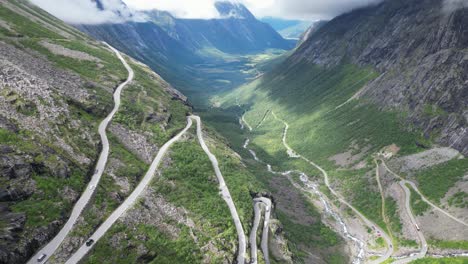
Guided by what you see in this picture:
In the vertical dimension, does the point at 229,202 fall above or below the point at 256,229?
above

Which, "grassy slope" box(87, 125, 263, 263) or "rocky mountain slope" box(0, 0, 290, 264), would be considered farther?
"grassy slope" box(87, 125, 263, 263)

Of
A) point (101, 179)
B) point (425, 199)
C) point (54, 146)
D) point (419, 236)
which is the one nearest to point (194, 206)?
point (101, 179)

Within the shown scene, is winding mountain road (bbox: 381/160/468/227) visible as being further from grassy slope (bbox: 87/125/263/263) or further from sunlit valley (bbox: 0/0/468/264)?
grassy slope (bbox: 87/125/263/263)

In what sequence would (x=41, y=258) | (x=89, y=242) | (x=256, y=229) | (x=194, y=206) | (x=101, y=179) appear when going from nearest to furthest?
(x=41, y=258) < (x=89, y=242) < (x=101, y=179) < (x=194, y=206) < (x=256, y=229)

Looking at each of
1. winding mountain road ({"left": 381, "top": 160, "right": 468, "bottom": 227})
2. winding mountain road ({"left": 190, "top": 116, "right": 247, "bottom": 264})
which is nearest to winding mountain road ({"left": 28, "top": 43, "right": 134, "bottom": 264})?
winding mountain road ({"left": 190, "top": 116, "right": 247, "bottom": 264})

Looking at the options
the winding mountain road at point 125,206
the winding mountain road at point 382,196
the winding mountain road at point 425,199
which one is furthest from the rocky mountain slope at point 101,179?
the winding mountain road at point 425,199

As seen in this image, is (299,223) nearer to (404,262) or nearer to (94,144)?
(404,262)

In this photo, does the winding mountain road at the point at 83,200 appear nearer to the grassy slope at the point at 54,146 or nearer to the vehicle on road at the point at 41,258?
the vehicle on road at the point at 41,258

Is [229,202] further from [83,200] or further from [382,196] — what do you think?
[382,196]

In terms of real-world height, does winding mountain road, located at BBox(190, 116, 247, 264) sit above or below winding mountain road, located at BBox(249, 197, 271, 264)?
above

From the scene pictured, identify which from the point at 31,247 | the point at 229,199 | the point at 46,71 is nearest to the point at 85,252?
the point at 31,247

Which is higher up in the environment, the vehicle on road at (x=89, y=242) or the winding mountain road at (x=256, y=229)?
the vehicle on road at (x=89, y=242)
